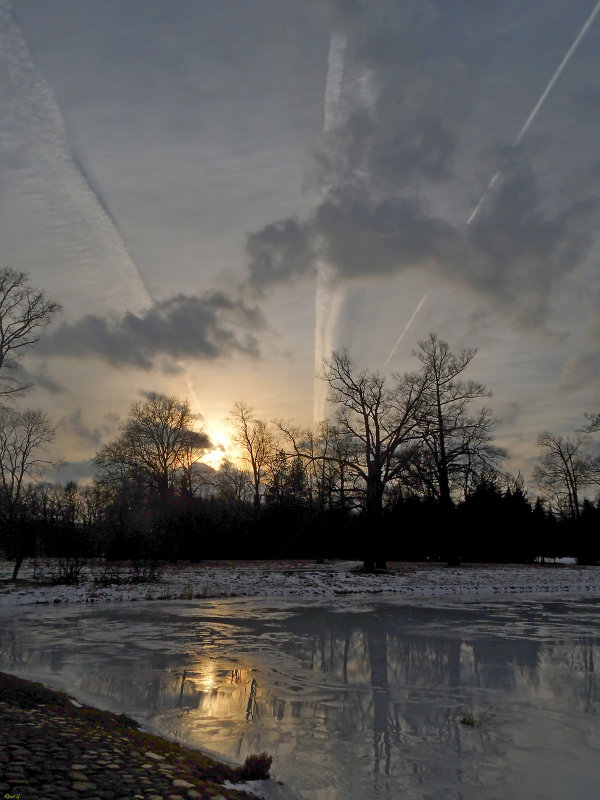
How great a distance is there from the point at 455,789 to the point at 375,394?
92.0ft

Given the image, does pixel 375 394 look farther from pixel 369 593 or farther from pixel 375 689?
pixel 375 689

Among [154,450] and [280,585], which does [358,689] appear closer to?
[280,585]

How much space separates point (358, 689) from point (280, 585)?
1525 centimetres

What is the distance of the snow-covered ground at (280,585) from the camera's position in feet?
64.4

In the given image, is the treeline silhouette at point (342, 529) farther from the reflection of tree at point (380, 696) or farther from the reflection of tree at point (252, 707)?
the reflection of tree at point (252, 707)

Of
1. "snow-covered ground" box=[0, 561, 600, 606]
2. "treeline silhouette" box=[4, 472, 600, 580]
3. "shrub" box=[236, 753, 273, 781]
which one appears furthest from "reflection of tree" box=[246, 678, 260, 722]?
"treeline silhouette" box=[4, 472, 600, 580]

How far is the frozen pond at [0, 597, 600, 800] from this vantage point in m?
5.21

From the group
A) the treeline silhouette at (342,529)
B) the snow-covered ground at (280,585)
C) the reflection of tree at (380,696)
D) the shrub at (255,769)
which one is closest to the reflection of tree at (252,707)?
the reflection of tree at (380,696)

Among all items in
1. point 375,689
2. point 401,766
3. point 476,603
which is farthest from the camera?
point 476,603

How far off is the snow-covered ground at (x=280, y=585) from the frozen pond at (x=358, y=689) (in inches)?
166

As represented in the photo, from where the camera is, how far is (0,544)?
23203mm

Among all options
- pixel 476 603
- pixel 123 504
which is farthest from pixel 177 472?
pixel 476 603

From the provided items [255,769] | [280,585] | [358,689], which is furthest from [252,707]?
[280,585]

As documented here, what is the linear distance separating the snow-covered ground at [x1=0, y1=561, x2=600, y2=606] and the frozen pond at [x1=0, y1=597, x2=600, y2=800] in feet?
13.8
